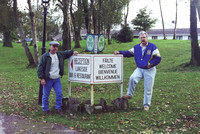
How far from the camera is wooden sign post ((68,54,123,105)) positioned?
780cm

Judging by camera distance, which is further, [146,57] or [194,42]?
[194,42]

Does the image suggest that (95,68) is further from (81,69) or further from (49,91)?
(49,91)

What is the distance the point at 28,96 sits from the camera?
1083 cm

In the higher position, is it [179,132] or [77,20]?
[77,20]

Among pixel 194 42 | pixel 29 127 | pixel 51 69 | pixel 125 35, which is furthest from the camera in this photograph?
pixel 125 35

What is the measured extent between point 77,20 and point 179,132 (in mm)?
31638

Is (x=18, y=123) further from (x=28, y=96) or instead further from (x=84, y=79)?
(x=28, y=96)

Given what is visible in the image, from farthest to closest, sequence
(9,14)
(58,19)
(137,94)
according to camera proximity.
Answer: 1. (58,19)
2. (9,14)
3. (137,94)

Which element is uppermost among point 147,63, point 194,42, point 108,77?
point 194,42

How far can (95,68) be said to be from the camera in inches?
308

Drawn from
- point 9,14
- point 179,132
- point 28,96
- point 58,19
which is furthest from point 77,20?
point 179,132

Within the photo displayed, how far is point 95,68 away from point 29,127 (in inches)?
94.0

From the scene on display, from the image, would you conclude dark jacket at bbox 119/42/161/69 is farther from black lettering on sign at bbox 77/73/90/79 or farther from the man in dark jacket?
the man in dark jacket

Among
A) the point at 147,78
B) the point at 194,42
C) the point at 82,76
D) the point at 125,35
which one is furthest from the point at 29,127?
the point at 125,35
